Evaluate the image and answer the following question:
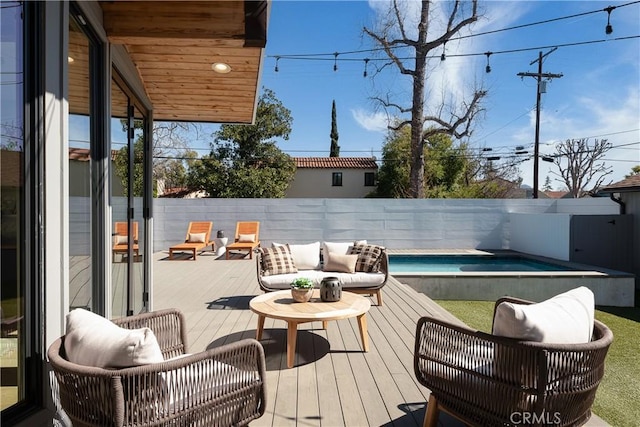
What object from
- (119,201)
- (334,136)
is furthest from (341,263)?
(334,136)

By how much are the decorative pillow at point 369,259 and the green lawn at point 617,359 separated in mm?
1605

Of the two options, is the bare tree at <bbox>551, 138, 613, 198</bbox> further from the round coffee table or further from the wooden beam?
the wooden beam

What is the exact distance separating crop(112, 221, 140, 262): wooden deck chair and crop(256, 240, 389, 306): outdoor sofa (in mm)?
1468

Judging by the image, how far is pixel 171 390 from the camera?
60.5 inches

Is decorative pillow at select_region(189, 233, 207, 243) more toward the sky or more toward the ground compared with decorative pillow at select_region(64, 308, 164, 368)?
more toward the ground

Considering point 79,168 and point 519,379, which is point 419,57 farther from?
point 519,379

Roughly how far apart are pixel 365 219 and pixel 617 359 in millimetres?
7278

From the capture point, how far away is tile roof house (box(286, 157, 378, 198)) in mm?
20047

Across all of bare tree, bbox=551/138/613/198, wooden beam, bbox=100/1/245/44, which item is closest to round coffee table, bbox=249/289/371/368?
wooden beam, bbox=100/1/245/44

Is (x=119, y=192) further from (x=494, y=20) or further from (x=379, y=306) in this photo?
(x=494, y=20)

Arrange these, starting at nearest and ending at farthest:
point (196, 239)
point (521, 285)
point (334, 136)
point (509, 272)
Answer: point (521, 285), point (509, 272), point (196, 239), point (334, 136)

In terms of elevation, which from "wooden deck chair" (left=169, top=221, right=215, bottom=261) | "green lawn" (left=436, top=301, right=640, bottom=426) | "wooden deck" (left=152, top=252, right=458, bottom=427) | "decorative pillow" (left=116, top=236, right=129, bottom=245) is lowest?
"green lawn" (left=436, top=301, right=640, bottom=426)

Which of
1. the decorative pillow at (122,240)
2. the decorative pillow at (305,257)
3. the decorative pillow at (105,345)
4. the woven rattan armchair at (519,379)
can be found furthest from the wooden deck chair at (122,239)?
the woven rattan armchair at (519,379)

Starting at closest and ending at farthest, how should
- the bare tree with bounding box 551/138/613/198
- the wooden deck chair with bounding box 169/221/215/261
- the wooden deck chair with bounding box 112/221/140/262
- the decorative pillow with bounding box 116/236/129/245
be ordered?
the wooden deck chair with bounding box 112/221/140/262, the decorative pillow with bounding box 116/236/129/245, the wooden deck chair with bounding box 169/221/215/261, the bare tree with bounding box 551/138/613/198
